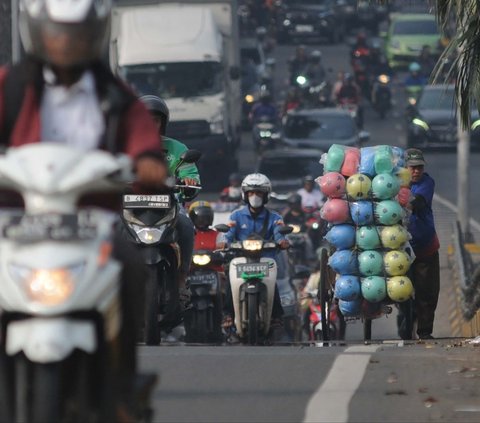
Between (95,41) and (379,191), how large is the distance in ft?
29.4

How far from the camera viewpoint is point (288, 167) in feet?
125

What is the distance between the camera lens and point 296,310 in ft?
72.5

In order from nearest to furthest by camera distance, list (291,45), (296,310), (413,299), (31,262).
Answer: (31,262), (413,299), (296,310), (291,45)

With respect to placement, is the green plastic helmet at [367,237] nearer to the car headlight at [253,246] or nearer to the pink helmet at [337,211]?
the pink helmet at [337,211]

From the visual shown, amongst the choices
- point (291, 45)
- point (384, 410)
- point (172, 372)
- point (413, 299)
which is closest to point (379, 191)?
point (413, 299)

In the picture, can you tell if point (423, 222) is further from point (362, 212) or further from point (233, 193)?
point (233, 193)

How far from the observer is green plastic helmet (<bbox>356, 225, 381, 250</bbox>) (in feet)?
50.2

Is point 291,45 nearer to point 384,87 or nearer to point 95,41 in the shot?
point 384,87

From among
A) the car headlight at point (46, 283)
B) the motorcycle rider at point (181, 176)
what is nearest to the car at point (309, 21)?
the motorcycle rider at point (181, 176)

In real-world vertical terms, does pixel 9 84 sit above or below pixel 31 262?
above

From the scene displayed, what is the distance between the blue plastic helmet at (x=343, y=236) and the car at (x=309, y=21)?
5972 centimetres

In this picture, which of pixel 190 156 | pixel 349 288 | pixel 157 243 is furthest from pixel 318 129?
pixel 190 156

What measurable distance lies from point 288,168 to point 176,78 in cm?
454

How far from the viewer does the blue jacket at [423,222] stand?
636 inches
